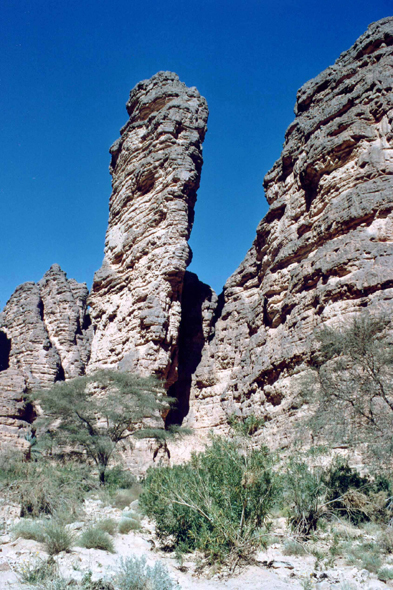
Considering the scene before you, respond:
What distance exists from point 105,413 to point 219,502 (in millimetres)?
10485

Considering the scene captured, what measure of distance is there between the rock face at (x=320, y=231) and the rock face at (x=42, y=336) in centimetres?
1250

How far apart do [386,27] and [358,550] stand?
20.8 m

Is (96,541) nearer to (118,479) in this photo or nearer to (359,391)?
(359,391)

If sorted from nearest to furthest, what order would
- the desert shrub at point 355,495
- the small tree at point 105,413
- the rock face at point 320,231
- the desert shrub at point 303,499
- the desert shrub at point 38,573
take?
the desert shrub at point 38,573, the desert shrub at point 303,499, the desert shrub at point 355,495, the rock face at point 320,231, the small tree at point 105,413

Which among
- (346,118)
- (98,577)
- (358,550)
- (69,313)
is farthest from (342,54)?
(69,313)

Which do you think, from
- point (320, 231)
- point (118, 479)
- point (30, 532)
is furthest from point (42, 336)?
point (30, 532)

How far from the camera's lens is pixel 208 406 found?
24.3 meters

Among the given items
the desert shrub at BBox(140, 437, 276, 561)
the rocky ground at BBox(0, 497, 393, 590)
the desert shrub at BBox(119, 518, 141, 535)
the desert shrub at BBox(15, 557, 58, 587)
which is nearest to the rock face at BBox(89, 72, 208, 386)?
the desert shrub at BBox(119, 518, 141, 535)

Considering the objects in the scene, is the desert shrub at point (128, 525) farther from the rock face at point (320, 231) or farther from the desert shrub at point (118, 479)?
the rock face at point (320, 231)

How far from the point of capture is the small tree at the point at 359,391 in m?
9.52

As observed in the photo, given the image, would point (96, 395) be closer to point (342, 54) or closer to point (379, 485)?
point (379, 485)

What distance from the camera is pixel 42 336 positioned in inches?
1334

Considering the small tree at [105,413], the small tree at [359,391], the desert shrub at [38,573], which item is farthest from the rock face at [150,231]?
the desert shrub at [38,573]

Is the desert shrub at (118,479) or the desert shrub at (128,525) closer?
the desert shrub at (128,525)
